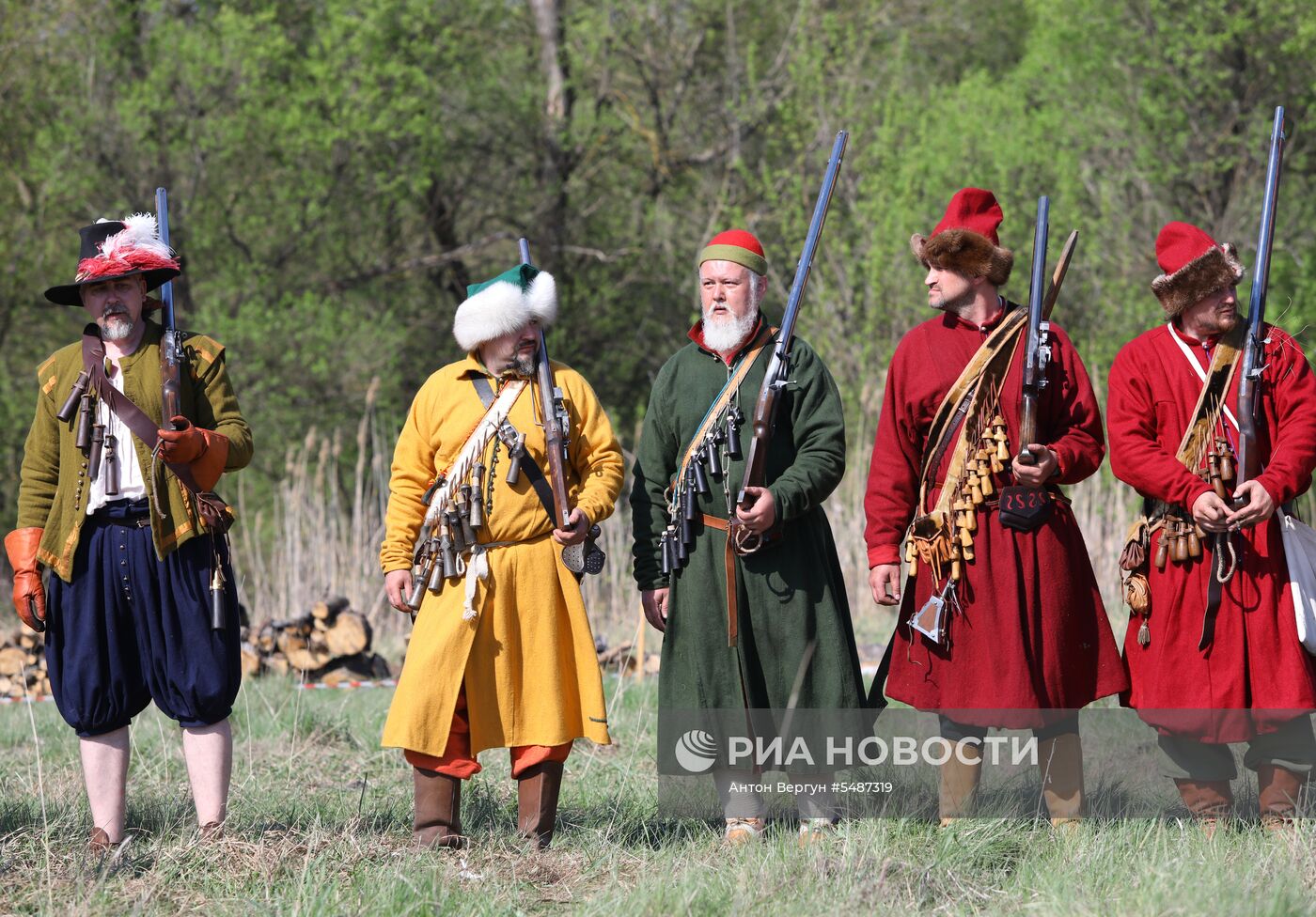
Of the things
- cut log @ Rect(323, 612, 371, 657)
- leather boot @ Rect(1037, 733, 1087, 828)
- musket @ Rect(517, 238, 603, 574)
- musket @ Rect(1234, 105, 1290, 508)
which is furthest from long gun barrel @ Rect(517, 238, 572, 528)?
cut log @ Rect(323, 612, 371, 657)

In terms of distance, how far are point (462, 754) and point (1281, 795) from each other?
7.77 ft

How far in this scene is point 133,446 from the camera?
4.48 meters

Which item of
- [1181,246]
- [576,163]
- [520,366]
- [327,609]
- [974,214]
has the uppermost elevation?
[576,163]

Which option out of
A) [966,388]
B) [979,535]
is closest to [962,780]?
[979,535]

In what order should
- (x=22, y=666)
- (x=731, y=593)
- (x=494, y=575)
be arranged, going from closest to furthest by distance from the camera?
(x=494, y=575) → (x=731, y=593) → (x=22, y=666)

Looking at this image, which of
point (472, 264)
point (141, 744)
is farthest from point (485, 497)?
point (472, 264)

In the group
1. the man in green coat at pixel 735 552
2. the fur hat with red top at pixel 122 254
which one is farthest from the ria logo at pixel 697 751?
the fur hat with red top at pixel 122 254

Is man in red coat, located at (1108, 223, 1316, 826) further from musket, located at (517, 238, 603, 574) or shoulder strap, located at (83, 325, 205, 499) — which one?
shoulder strap, located at (83, 325, 205, 499)

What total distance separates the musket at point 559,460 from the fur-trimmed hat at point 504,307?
12cm

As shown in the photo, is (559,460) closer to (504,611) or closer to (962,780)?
(504,611)

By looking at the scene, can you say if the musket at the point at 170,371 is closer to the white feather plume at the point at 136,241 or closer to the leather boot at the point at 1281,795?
the white feather plume at the point at 136,241

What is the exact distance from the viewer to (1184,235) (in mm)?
4707

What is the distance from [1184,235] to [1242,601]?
1107 mm

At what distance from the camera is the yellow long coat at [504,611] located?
176 inches
